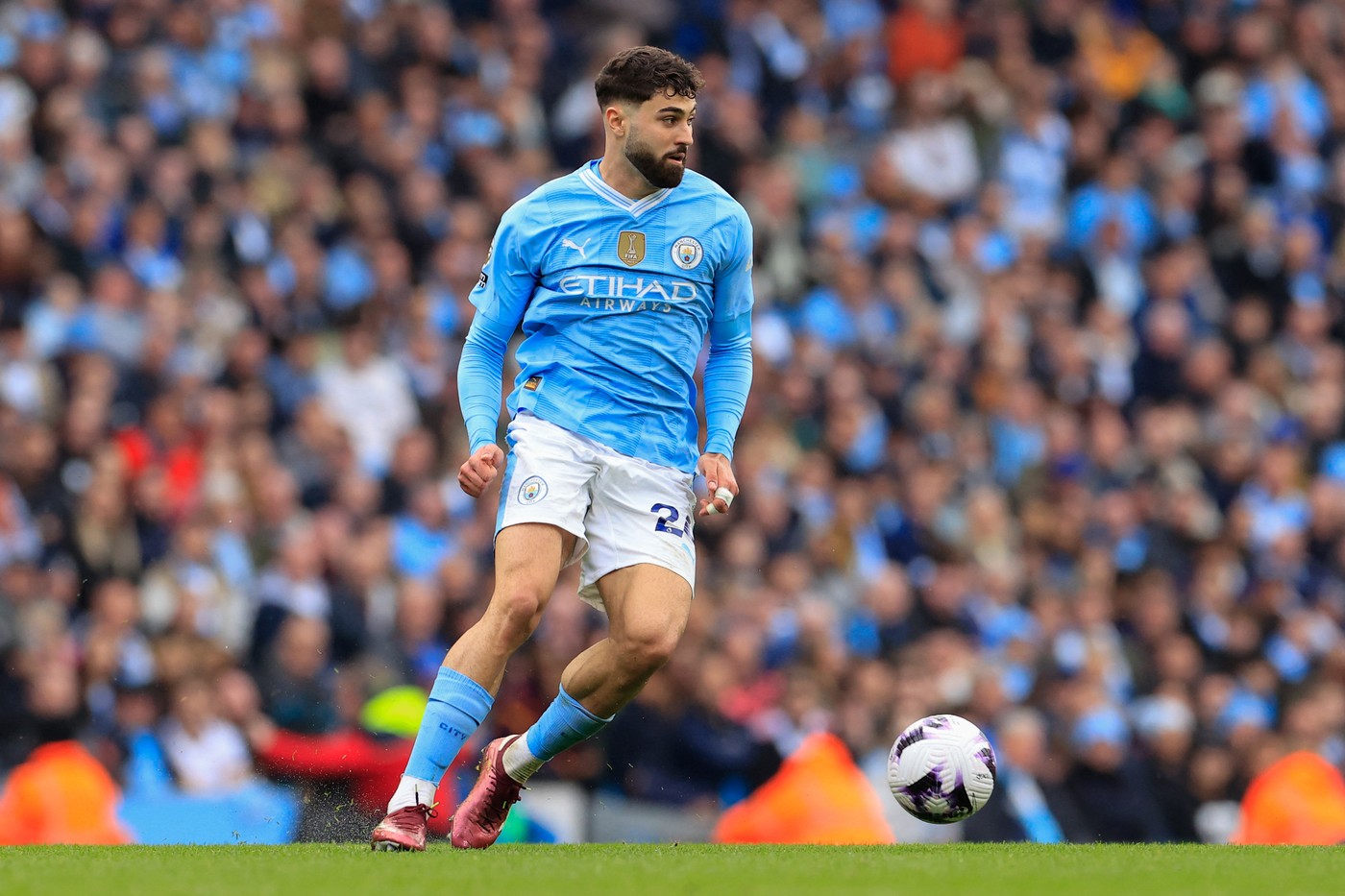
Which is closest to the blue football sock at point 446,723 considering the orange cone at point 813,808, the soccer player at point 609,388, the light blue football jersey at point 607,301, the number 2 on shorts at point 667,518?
the soccer player at point 609,388

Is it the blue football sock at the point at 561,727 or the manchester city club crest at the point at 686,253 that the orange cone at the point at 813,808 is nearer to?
the blue football sock at the point at 561,727

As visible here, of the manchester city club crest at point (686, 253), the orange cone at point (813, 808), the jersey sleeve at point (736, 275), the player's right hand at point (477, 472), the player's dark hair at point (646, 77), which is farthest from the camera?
the orange cone at point (813, 808)

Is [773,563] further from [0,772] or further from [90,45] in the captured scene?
[90,45]

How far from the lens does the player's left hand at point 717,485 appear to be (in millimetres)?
6195

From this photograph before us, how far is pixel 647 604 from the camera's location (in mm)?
6195

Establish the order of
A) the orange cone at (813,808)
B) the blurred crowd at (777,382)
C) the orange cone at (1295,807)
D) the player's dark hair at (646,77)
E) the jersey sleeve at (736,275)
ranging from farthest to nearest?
the blurred crowd at (777,382) < the orange cone at (1295,807) < the orange cone at (813,808) < the jersey sleeve at (736,275) < the player's dark hair at (646,77)

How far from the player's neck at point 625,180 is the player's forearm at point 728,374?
510 mm

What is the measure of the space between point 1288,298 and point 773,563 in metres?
5.99

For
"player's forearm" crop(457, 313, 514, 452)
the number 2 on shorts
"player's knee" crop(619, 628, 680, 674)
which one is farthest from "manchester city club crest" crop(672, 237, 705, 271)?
"player's knee" crop(619, 628, 680, 674)

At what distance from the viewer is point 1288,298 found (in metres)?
15.5

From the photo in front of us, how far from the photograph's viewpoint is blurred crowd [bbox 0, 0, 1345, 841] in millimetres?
10312

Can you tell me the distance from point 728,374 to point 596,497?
668 millimetres

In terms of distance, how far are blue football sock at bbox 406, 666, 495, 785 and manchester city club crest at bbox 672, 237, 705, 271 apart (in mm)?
1477

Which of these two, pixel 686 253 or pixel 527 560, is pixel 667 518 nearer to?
pixel 527 560
